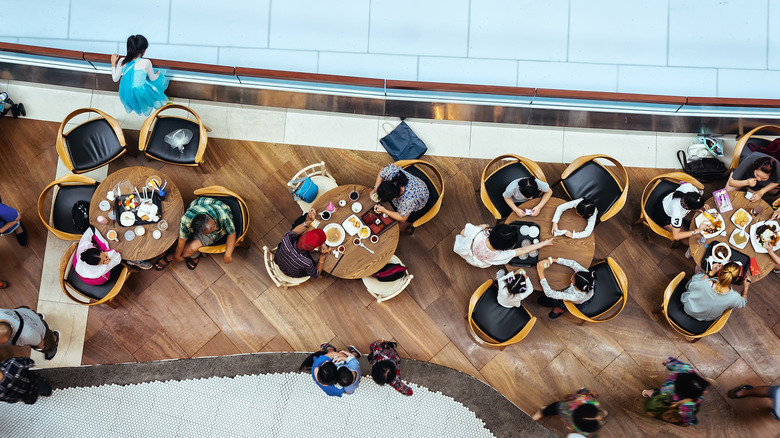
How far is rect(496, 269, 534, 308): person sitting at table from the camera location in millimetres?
3988

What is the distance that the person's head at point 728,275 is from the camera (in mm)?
3902

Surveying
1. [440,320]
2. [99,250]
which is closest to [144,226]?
[99,250]

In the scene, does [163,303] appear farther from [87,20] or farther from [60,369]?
[87,20]

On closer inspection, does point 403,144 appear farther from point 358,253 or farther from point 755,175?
point 755,175

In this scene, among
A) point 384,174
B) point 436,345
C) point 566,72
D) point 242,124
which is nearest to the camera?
point 384,174

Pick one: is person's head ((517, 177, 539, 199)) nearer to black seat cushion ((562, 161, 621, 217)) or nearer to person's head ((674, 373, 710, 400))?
black seat cushion ((562, 161, 621, 217))

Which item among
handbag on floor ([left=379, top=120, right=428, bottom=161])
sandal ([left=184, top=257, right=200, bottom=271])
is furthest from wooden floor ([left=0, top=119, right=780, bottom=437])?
handbag on floor ([left=379, top=120, right=428, bottom=161])

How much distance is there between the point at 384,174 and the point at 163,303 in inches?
100

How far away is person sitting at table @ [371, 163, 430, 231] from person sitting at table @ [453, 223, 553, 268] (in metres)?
0.50

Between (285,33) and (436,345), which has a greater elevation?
(285,33)

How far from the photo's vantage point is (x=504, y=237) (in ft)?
12.4

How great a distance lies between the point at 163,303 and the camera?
471 centimetres

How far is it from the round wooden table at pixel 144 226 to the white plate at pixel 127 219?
4 cm

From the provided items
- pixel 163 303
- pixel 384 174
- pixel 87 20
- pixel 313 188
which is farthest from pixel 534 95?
pixel 87 20
